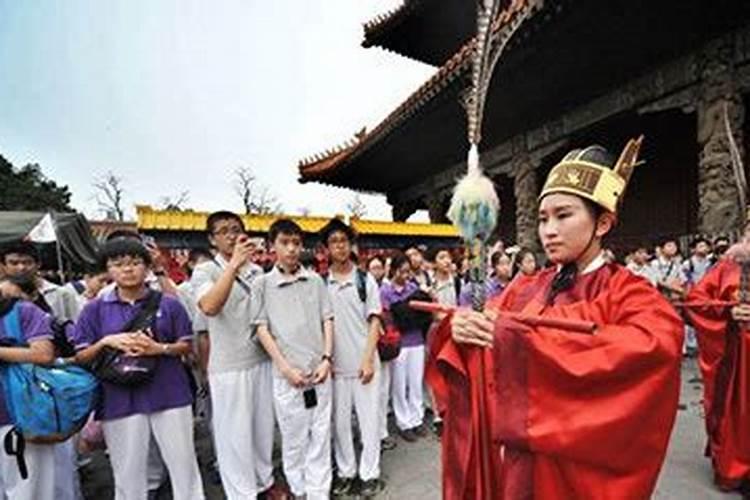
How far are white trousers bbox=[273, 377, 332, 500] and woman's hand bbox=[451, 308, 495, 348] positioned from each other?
1910mm

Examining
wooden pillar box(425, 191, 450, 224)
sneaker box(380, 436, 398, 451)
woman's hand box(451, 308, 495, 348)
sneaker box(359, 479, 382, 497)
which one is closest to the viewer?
woman's hand box(451, 308, 495, 348)

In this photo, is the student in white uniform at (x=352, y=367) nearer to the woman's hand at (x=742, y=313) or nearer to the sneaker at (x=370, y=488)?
the sneaker at (x=370, y=488)

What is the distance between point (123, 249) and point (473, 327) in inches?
88.2

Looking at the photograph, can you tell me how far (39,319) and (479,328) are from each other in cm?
245

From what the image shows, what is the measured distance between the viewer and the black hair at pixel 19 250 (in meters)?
3.41

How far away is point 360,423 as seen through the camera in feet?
12.5

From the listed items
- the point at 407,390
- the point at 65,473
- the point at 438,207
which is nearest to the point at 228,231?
the point at 65,473

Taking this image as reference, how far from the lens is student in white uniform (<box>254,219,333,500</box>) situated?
11.1ft

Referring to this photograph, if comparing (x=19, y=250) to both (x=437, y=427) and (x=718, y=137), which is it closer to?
(x=437, y=427)

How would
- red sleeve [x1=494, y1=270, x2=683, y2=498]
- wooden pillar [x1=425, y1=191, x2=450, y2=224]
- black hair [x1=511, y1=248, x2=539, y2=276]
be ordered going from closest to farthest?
red sleeve [x1=494, y1=270, x2=683, y2=498] → black hair [x1=511, y1=248, x2=539, y2=276] → wooden pillar [x1=425, y1=191, x2=450, y2=224]

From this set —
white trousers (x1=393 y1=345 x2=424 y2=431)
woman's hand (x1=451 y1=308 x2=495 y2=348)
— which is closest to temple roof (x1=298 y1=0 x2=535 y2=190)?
woman's hand (x1=451 y1=308 x2=495 y2=348)

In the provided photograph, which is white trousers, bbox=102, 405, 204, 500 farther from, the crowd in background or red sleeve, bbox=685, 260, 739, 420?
red sleeve, bbox=685, 260, 739, 420

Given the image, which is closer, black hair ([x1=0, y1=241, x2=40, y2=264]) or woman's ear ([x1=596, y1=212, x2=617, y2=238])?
woman's ear ([x1=596, y1=212, x2=617, y2=238])

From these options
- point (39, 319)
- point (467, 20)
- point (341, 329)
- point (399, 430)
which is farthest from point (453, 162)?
point (39, 319)
